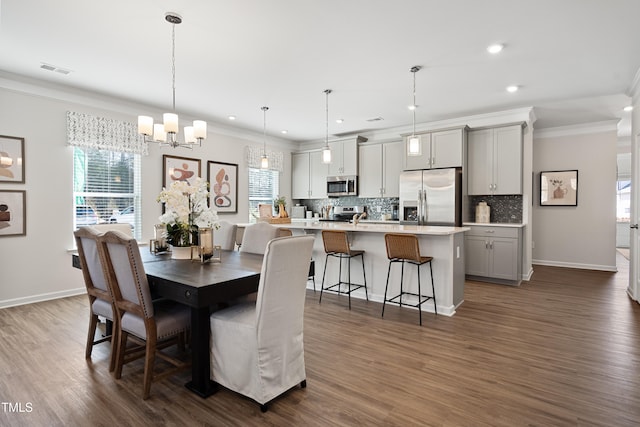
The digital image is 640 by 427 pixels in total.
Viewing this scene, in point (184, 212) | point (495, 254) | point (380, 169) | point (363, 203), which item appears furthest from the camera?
point (363, 203)

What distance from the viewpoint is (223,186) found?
6301 millimetres

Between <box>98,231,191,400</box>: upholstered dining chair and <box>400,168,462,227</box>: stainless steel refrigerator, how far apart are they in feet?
14.3

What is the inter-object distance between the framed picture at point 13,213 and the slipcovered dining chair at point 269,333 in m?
3.44

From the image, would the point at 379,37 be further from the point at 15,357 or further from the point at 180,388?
the point at 15,357

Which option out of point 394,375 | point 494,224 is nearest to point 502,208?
point 494,224

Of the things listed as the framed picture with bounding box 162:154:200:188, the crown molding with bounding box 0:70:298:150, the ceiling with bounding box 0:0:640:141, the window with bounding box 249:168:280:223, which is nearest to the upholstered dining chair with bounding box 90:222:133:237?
the ceiling with bounding box 0:0:640:141

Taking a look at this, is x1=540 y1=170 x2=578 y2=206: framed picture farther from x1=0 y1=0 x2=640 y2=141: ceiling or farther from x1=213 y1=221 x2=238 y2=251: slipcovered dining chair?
x1=213 y1=221 x2=238 y2=251: slipcovered dining chair

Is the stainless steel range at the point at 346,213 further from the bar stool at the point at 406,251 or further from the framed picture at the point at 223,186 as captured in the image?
the bar stool at the point at 406,251

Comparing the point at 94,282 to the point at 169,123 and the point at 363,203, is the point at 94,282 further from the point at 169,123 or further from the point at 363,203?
the point at 363,203

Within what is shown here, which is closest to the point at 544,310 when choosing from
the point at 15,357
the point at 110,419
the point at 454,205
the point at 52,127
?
the point at 454,205

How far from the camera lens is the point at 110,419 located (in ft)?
6.26

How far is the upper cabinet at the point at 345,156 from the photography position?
6.91 meters

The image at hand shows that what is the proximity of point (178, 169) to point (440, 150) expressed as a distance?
4358mm

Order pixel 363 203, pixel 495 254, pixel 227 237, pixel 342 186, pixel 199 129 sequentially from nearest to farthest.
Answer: pixel 199 129 < pixel 227 237 < pixel 495 254 < pixel 342 186 < pixel 363 203
